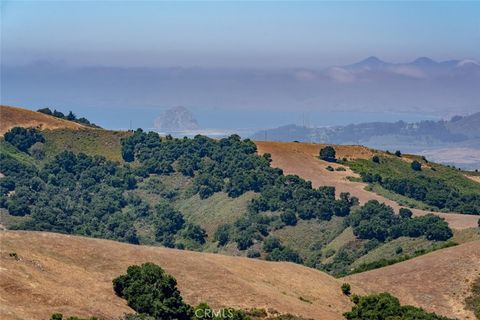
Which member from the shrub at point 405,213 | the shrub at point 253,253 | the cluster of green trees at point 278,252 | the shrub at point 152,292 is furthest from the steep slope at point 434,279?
the shrub at point 405,213

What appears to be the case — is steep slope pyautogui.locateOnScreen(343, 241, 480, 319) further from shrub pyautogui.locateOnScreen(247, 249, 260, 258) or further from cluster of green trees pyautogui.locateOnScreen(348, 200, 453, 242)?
shrub pyautogui.locateOnScreen(247, 249, 260, 258)

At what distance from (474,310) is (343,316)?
17.0 meters

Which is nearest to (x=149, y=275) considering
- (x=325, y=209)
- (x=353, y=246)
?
(x=353, y=246)

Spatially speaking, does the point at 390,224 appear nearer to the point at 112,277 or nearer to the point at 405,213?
the point at 405,213

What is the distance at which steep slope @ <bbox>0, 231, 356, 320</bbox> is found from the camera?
7019 cm

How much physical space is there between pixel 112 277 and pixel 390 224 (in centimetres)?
9040

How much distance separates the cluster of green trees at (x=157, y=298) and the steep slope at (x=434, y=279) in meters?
26.6

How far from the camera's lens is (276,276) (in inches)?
3652

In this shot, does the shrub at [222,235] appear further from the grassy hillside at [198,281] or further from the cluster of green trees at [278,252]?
the grassy hillside at [198,281]

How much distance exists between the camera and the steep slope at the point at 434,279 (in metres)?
96.6

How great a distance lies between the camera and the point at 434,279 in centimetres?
10175
